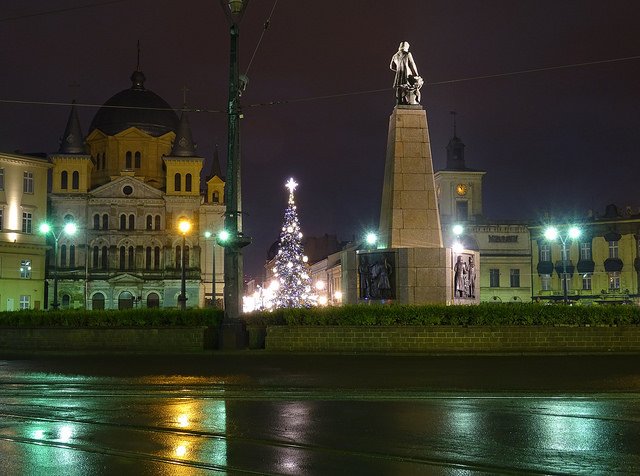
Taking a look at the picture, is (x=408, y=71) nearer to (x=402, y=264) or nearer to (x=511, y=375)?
(x=402, y=264)

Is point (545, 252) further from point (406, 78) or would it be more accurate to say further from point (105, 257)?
point (406, 78)

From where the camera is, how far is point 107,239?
3573 inches

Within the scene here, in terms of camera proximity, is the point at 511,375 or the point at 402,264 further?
the point at 402,264

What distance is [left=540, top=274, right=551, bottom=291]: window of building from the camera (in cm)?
8658

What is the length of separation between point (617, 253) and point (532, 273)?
33.7 ft

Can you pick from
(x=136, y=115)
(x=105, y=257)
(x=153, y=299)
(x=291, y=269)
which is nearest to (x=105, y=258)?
(x=105, y=257)

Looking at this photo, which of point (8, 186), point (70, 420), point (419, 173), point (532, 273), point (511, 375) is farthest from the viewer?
point (532, 273)

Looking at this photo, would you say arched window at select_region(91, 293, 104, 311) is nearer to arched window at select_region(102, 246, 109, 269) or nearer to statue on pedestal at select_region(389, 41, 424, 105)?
arched window at select_region(102, 246, 109, 269)

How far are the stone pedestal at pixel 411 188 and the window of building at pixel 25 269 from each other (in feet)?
201

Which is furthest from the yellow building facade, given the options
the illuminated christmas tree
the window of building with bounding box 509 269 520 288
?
the window of building with bounding box 509 269 520 288

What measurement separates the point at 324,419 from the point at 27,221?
7372 centimetres

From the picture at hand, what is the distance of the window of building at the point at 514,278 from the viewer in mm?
89312

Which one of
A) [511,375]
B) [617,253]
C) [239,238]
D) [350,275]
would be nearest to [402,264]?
[350,275]

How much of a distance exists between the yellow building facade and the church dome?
15624 millimetres
